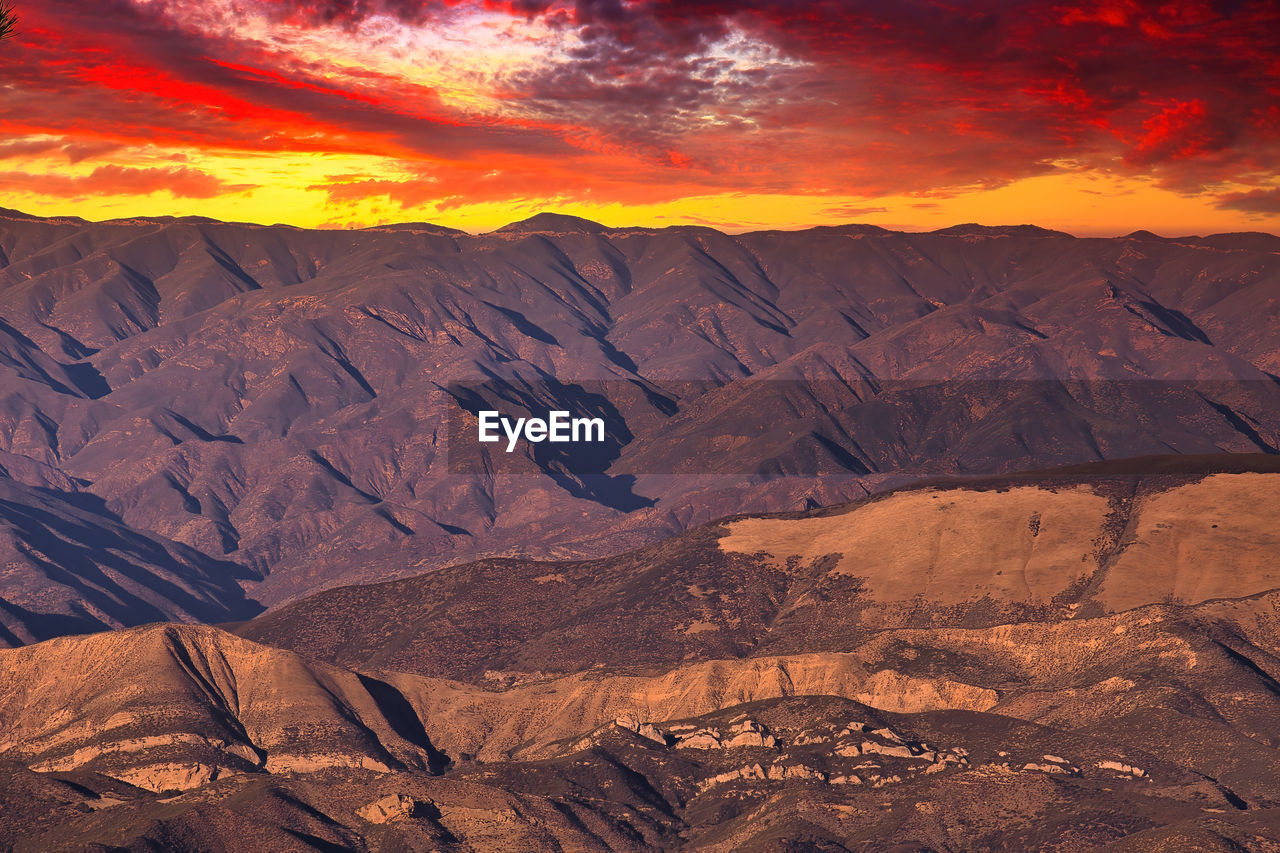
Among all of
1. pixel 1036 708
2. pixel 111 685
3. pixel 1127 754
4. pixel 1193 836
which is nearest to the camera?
pixel 1193 836

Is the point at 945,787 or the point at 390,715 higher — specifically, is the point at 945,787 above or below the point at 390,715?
above

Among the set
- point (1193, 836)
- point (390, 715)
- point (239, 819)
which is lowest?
point (390, 715)

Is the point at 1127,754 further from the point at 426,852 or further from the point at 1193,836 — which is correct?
the point at 426,852

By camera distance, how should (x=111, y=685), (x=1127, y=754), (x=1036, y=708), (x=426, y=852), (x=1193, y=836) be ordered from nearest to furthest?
1. (x=1193, y=836)
2. (x=426, y=852)
3. (x=1127, y=754)
4. (x=1036, y=708)
5. (x=111, y=685)

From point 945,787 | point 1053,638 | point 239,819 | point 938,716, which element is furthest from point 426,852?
point 1053,638

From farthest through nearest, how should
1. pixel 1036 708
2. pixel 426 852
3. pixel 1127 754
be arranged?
pixel 1036 708 → pixel 1127 754 → pixel 426 852

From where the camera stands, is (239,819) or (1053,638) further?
(1053,638)

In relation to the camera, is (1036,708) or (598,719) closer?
(1036,708)

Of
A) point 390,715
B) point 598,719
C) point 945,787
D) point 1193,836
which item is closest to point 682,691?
point 598,719

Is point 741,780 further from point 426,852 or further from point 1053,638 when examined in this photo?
point 1053,638
